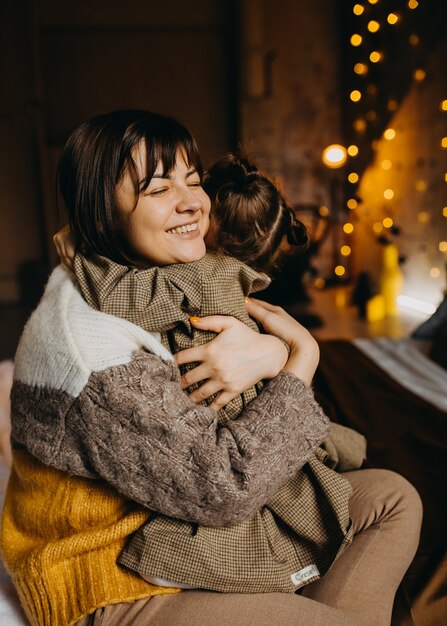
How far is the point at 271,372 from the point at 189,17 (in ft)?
15.3

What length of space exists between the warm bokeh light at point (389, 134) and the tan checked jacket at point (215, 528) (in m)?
3.74

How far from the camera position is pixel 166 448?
788mm

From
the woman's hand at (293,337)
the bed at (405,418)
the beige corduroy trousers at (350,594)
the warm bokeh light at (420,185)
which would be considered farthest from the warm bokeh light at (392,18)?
the beige corduroy trousers at (350,594)

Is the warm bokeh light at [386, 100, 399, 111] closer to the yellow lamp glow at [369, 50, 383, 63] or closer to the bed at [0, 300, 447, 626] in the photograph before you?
the yellow lamp glow at [369, 50, 383, 63]

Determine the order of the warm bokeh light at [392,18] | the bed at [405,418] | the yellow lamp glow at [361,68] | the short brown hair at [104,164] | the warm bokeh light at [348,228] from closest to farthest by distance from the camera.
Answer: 1. the short brown hair at [104,164]
2. the bed at [405,418]
3. the warm bokeh light at [392,18]
4. the yellow lamp glow at [361,68]
5. the warm bokeh light at [348,228]

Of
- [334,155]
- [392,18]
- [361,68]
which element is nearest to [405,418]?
[334,155]

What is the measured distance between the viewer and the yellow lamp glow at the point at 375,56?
4528 millimetres

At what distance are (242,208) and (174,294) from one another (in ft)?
1.02

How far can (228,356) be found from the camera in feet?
3.05

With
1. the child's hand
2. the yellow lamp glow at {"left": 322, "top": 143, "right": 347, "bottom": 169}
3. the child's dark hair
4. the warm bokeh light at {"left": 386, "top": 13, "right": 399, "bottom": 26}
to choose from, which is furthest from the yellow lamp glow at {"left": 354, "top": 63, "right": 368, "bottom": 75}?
the child's hand

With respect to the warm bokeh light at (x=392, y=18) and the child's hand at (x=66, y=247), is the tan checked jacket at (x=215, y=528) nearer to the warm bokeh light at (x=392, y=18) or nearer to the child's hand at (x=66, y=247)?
the child's hand at (x=66, y=247)

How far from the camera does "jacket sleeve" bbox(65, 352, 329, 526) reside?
0.78 meters

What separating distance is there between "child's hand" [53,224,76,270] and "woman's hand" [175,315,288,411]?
22 centimetres

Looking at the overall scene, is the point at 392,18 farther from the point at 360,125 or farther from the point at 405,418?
the point at 405,418
